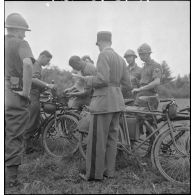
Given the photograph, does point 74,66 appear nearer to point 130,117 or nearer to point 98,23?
point 98,23

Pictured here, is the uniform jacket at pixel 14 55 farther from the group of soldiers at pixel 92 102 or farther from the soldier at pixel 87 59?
the soldier at pixel 87 59

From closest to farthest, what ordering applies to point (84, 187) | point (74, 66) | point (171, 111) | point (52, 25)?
point (84, 187) < point (171, 111) < point (52, 25) < point (74, 66)

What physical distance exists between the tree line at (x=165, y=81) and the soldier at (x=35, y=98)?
167 millimetres

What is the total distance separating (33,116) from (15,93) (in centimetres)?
139

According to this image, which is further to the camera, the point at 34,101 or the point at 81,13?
the point at 34,101

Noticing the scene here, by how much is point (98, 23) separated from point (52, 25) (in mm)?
636

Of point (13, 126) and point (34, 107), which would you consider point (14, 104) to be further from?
point (34, 107)

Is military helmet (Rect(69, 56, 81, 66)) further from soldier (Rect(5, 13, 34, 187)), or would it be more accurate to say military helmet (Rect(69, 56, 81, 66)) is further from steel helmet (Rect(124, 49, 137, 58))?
soldier (Rect(5, 13, 34, 187))

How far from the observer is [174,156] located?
372 centimetres

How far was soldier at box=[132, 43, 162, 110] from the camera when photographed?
4441 millimetres

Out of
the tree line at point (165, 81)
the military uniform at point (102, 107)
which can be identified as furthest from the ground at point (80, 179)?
the tree line at point (165, 81)

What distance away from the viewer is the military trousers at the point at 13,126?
354 cm

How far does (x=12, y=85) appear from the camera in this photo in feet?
11.9

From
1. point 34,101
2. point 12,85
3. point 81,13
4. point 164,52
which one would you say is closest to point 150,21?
point 164,52
